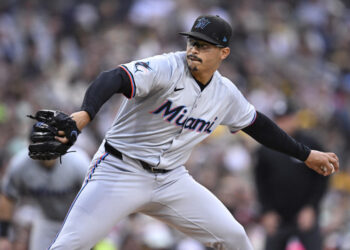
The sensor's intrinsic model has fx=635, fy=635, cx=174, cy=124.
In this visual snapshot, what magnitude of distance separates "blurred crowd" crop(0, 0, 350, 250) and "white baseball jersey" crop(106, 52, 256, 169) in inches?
125

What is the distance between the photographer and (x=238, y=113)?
4777mm

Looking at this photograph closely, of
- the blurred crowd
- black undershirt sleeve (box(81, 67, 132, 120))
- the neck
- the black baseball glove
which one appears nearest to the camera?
the black baseball glove

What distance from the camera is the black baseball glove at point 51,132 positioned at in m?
3.52

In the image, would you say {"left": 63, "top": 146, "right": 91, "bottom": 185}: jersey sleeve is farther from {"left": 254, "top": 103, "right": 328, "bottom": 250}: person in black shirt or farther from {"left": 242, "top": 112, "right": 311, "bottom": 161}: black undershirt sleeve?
{"left": 254, "top": 103, "right": 328, "bottom": 250}: person in black shirt

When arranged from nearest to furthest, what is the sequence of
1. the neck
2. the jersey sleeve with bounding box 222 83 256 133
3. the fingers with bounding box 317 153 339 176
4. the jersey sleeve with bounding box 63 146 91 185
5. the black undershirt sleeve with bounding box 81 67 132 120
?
the black undershirt sleeve with bounding box 81 67 132 120 → the neck → the jersey sleeve with bounding box 222 83 256 133 → the fingers with bounding box 317 153 339 176 → the jersey sleeve with bounding box 63 146 91 185

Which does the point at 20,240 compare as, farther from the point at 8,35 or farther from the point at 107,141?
the point at 8,35

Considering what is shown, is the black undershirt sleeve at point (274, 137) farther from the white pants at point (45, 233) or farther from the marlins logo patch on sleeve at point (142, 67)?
the white pants at point (45, 233)

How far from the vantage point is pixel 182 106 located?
14.3 ft

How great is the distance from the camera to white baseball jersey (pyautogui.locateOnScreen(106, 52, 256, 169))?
167 inches

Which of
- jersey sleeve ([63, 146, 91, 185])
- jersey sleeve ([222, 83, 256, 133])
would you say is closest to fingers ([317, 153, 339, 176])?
jersey sleeve ([222, 83, 256, 133])

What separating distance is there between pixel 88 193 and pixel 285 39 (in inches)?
432

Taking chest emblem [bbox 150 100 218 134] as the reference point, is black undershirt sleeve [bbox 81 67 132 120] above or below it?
above

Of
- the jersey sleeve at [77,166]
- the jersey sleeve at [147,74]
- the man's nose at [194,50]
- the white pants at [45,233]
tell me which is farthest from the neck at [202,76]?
the white pants at [45,233]

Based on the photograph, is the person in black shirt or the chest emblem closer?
the chest emblem
